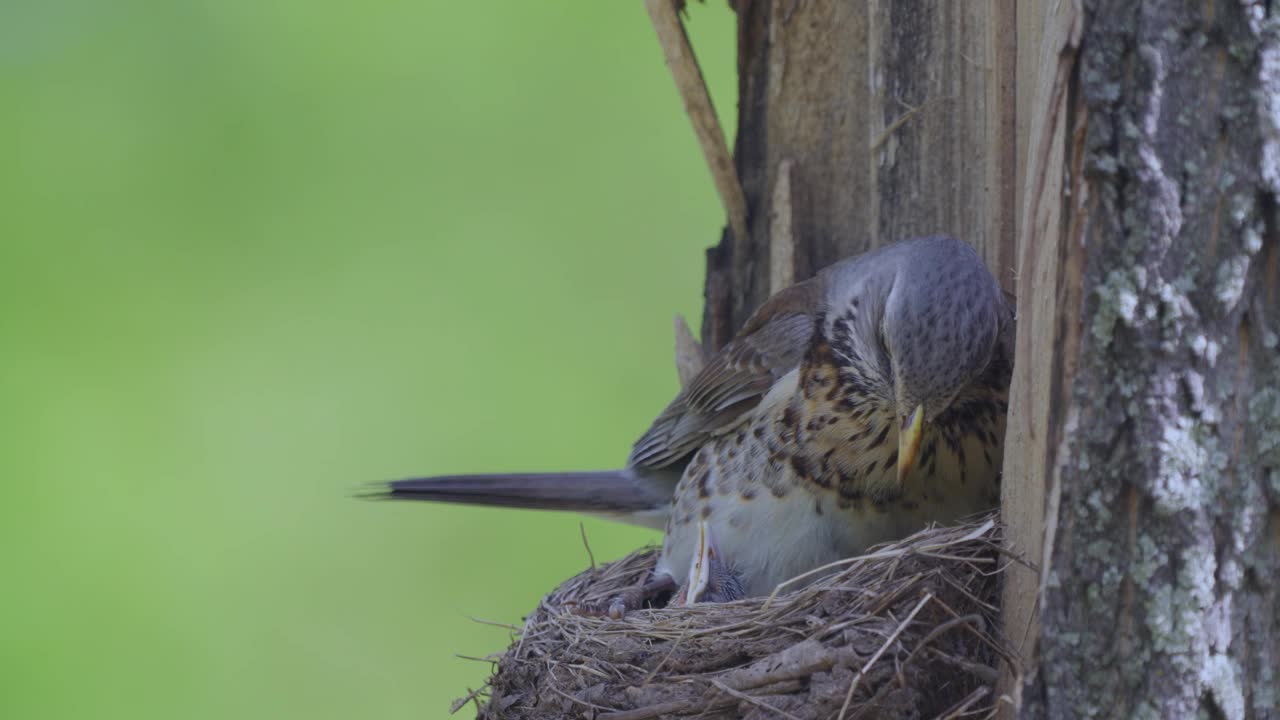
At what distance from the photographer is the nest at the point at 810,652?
A: 2.73 metres

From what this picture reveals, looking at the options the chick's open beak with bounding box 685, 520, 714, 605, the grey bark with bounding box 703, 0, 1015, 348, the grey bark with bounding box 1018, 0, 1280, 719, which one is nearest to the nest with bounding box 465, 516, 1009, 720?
the chick's open beak with bounding box 685, 520, 714, 605

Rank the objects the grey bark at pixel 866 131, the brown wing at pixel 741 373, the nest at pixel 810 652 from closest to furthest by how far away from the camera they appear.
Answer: the nest at pixel 810 652
the grey bark at pixel 866 131
the brown wing at pixel 741 373

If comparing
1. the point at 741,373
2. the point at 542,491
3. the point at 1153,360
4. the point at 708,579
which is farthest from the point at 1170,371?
the point at 542,491

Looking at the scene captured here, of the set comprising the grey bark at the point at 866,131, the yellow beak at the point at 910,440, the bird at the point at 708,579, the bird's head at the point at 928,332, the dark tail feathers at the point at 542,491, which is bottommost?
the bird at the point at 708,579

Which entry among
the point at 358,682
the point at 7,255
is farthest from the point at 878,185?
the point at 7,255

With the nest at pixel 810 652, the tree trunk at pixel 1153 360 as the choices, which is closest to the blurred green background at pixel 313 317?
the nest at pixel 810 652

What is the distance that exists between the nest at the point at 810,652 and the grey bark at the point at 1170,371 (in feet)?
1.24

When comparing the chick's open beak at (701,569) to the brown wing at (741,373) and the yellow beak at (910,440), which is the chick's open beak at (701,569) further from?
the yellow beak at (910,440)

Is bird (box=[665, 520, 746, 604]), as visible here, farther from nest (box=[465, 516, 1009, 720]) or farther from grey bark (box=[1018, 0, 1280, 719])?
grey bark (box=[1018, 0, 1280, 719])

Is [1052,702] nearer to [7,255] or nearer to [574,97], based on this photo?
[574,97]

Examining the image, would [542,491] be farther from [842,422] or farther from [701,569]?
[842,422]

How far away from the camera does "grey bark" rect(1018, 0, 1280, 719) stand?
7.42 ft

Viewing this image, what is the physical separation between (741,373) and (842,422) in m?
0.47

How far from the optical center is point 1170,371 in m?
2.29
